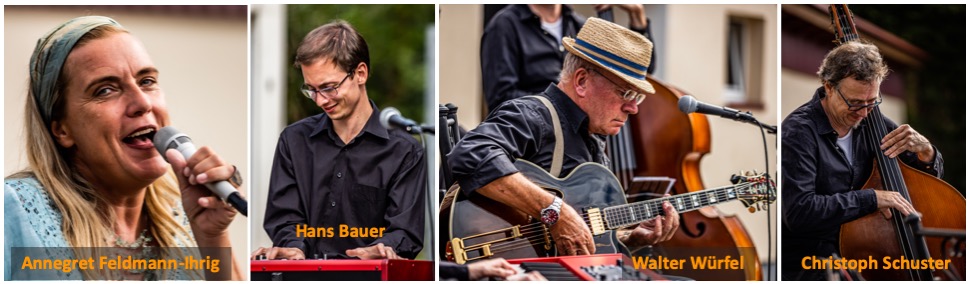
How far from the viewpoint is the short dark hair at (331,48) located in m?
7.42

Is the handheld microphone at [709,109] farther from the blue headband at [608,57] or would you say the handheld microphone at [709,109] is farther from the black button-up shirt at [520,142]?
the black button-up shirt at [520,142]

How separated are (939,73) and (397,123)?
298 centimetres

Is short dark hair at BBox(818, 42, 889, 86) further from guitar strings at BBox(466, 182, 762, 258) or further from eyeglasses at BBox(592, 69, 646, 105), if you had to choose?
eyeglasses at BBox(592, 69, 646, 105)

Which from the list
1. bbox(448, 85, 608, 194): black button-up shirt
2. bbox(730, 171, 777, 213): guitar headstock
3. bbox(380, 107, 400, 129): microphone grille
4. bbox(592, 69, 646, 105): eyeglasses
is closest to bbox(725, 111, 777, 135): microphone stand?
bbox(730, 171, 777, 213): guitar headstock

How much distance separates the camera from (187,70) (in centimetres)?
745

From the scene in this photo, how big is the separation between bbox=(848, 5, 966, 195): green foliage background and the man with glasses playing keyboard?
2.52 meters

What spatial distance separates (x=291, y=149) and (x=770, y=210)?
2.46 m

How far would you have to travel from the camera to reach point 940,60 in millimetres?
8031

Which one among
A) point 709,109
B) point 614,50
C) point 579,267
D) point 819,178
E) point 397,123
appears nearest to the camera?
point 579,267

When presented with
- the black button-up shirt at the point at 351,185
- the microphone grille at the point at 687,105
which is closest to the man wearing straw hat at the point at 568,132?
the microphone grille at the point at 687,105

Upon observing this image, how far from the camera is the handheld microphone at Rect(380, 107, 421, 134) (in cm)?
740

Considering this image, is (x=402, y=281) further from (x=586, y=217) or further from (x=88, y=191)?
(x=88, y=191)

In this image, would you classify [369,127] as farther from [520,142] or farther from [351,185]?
[520,142]

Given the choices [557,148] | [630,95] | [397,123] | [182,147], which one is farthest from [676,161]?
[182,147]
